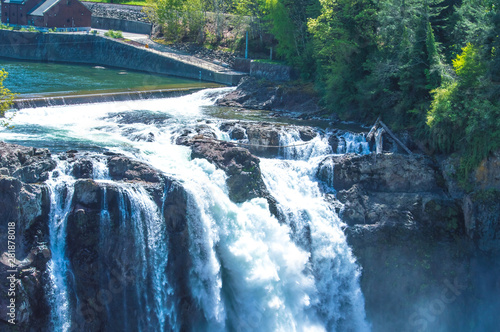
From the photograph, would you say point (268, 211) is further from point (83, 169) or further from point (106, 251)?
point (83, 169)

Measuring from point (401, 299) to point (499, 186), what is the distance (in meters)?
6.23

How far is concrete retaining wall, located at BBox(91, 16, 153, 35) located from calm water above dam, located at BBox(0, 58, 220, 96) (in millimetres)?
13266

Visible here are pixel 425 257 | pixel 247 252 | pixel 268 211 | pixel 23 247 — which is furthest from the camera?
pixel 425 257

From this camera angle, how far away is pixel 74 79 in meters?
45.2

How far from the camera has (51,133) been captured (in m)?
26.9

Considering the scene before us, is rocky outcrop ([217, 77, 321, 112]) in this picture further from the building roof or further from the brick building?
the building roof

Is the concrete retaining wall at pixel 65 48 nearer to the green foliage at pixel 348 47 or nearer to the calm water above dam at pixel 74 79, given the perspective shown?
the calm water above dam at pixel 74 79

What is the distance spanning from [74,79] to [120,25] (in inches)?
1026

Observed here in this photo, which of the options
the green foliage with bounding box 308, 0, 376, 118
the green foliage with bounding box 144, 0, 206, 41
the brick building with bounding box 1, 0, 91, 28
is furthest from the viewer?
the brick building with bounding box 1, 0, 91, 28

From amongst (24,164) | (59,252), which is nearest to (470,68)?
(59,252)

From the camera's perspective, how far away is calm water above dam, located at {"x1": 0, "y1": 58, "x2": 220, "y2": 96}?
4009 centimetres

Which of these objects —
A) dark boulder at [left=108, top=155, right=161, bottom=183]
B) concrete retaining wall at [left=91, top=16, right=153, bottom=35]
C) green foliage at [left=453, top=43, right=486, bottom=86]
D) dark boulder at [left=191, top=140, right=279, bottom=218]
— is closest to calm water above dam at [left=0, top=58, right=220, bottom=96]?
concrete retaining wall at [left=91, top=16, right=153, bottom=35]

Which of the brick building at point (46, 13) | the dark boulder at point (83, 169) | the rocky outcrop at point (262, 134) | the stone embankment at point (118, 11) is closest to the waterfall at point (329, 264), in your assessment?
the rocky outcrop at point (262, 134)

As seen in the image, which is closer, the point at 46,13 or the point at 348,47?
the point at 348,47
